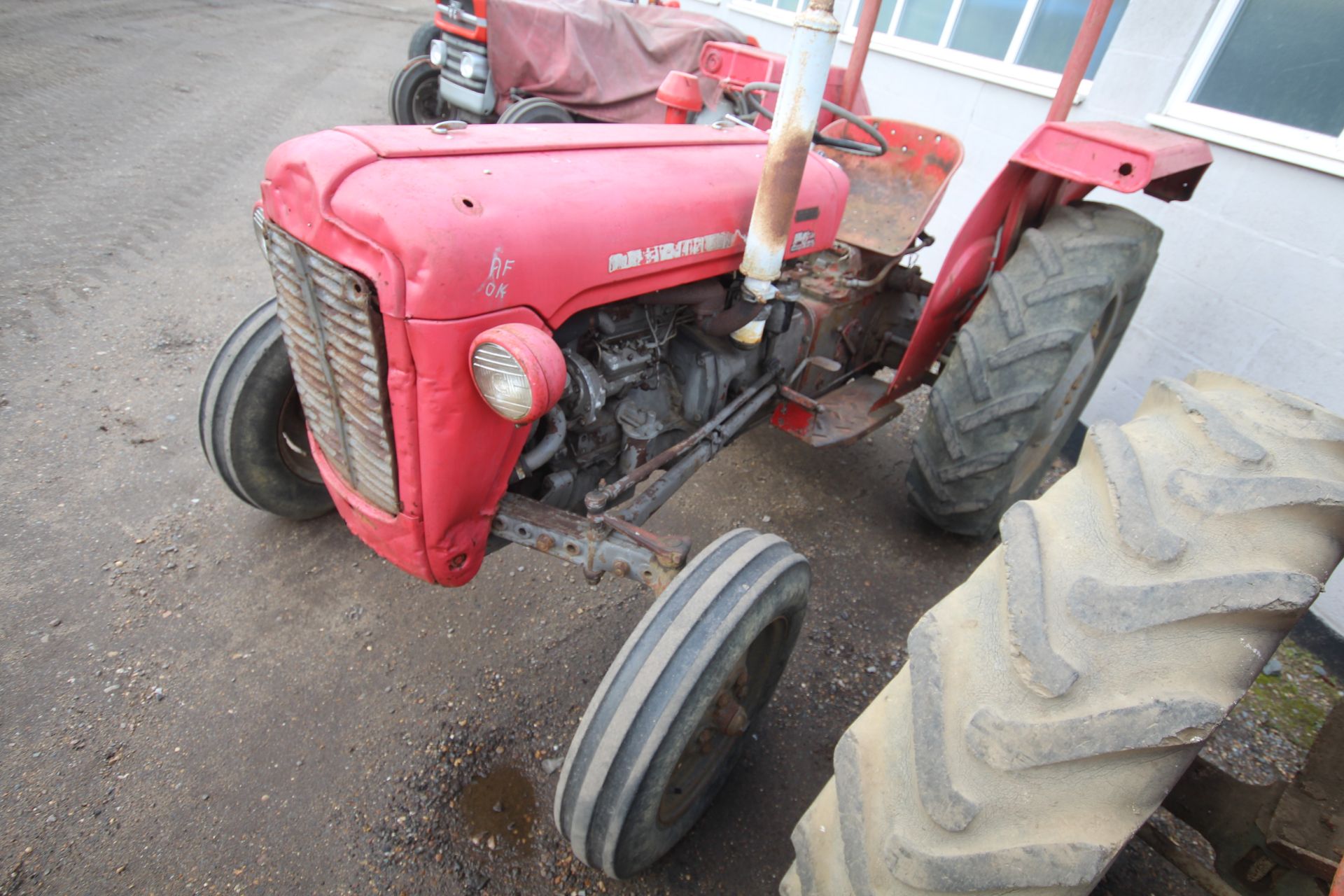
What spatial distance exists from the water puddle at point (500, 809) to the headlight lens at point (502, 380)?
1.06m

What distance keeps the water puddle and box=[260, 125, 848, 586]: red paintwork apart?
1.84 ft

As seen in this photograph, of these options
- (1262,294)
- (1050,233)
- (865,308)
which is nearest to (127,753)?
(865,308)

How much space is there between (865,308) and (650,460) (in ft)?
4.87

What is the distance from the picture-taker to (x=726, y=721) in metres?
1.68

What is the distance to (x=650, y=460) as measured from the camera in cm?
202

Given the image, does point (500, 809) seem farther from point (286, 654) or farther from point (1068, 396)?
point (1068, 396)

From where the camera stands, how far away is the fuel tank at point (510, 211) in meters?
1.31

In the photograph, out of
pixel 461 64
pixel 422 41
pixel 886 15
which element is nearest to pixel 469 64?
pixel 461 64

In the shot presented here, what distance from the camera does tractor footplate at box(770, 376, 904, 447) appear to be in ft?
8.74

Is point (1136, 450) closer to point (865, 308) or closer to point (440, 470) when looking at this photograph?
point (440, 470)

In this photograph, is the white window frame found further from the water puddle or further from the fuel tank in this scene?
the water puddle

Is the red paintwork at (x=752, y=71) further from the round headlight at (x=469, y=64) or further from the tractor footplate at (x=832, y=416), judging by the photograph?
the round headlight at (x=469, y=64)

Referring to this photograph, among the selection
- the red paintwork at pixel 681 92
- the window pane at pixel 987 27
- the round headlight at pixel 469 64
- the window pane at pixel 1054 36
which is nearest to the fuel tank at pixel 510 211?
the red paintwork at pixel 681 92

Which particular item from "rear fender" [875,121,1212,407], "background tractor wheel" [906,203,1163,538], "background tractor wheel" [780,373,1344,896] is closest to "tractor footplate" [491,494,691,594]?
"background tractor wheel" [780,373,1344,896]
